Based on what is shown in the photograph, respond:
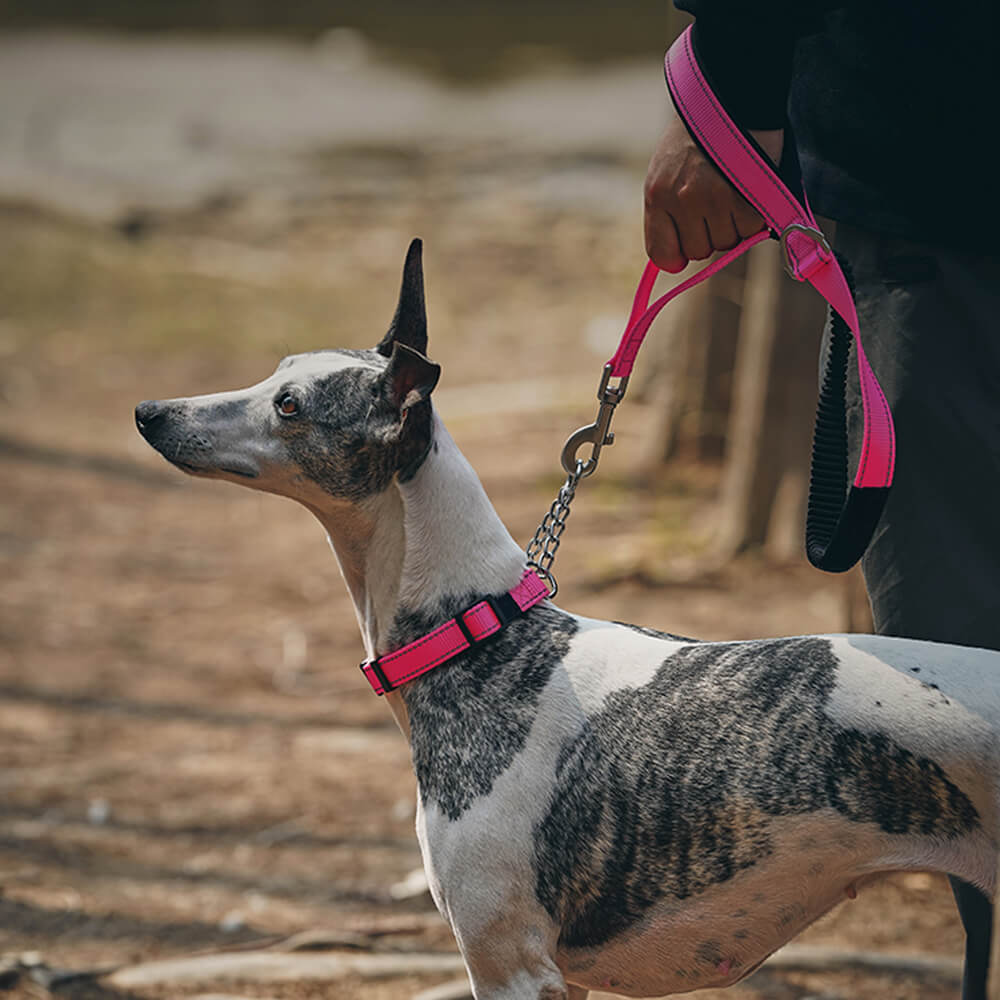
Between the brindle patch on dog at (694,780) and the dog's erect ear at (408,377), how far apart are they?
67 cm

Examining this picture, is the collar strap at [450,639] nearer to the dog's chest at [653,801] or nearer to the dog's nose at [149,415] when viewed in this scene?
the dog's chest at [653,801]

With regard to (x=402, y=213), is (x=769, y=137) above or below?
below

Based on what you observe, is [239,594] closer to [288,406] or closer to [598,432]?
[288,406]

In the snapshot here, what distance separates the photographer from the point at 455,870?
2328mm

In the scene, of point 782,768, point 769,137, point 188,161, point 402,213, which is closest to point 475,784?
point 782,768

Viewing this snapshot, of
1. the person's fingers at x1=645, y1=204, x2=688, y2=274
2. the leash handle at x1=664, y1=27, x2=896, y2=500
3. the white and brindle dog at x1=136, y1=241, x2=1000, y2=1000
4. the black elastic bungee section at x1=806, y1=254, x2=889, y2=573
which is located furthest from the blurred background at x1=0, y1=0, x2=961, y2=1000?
the person's fingers at x1=645, y1=204, x2=688, y2=274

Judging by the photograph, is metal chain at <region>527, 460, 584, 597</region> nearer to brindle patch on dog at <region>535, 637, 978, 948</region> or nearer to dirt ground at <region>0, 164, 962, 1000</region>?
brindle patch on dog at <region>535, 637, 978, 948</region>

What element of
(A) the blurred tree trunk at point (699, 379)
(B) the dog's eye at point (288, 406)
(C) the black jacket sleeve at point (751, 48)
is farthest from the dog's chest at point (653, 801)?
(A) the blurred tree trunk at point (699, 379)

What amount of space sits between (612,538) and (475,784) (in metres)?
5.18

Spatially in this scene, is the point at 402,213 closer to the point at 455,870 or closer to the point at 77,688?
the point at 77,688

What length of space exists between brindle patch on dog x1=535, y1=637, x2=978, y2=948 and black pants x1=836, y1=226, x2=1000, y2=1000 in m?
0.27

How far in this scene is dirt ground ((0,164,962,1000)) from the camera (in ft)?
13.0

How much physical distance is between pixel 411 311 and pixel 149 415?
1.87ft

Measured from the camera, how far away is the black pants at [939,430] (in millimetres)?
2336
